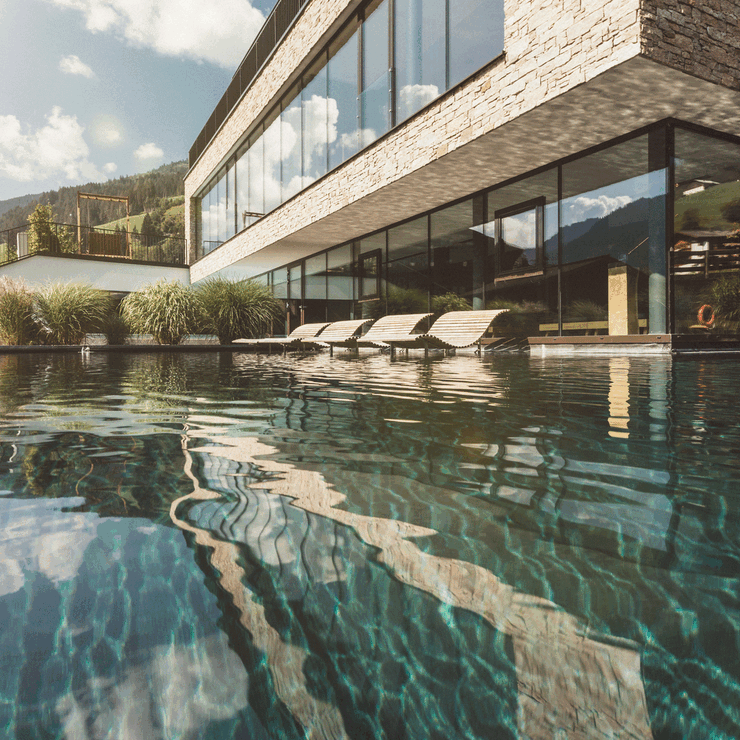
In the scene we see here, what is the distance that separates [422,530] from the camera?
3.37ft

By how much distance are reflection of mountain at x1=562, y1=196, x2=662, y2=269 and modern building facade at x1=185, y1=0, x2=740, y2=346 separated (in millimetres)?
26

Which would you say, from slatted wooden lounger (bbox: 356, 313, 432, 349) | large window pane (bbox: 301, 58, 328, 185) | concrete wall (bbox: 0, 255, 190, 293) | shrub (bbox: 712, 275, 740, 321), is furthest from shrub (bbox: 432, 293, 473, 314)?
concrete wall (bbox: 0, 255, 190, 293)

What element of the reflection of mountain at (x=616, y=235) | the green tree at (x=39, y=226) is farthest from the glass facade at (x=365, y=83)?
the green tree at (x=39, y=226)

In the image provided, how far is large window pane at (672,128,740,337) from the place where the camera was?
795cm

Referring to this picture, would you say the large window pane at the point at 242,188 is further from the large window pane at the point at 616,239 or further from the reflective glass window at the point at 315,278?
the large window pane at the point at 616,239

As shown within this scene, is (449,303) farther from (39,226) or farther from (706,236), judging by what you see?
(39,226)

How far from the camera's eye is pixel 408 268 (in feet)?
43.0

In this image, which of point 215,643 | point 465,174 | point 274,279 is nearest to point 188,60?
point 274,279

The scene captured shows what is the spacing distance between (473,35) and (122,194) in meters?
89.5

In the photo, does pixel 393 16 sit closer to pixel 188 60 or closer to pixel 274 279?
pixel 274 279

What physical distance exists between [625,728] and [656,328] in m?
8.32

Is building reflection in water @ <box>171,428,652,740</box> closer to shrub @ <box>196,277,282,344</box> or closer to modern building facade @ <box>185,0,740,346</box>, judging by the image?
modern building facade @ <box>185,0,740,346</box>

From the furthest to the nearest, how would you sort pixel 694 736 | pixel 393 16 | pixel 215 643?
pixel 393 16
pixel 215 643
pixel 694 736

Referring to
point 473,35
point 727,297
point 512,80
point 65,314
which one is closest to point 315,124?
point 473,35
